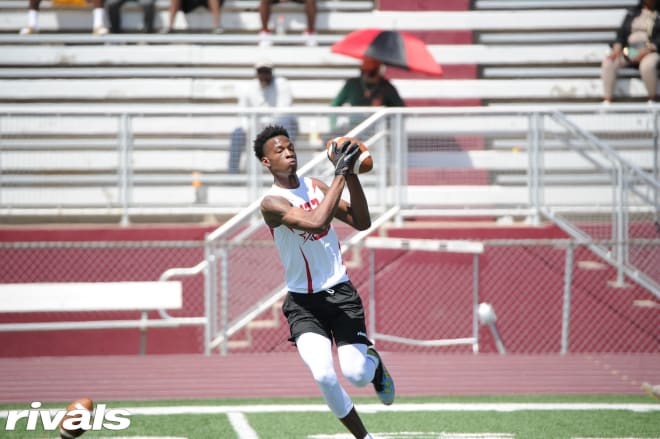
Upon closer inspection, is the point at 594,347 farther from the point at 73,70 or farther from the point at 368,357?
the point at 73,70

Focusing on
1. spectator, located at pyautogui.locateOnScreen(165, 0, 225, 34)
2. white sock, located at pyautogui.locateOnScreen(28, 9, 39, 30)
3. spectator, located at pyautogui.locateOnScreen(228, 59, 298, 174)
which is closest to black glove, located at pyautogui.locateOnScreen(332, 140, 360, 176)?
spectator, located at pyautogui.locateOnScreen(228, 59, 298, 174)

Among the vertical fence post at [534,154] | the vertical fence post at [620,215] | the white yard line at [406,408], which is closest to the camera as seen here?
the white yard line at [406,408]

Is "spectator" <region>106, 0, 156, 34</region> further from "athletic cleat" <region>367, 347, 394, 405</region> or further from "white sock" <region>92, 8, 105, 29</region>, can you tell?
"athletic cleat" <region>367, 347, 394, 405</region>

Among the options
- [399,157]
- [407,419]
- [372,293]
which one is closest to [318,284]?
[407,419]

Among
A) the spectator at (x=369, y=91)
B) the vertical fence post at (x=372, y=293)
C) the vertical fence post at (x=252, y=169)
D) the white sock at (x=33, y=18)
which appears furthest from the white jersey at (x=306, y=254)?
the white sock at (x=33, y=18)

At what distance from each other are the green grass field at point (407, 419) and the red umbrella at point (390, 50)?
479cm

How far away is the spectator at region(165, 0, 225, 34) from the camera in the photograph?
567 inches

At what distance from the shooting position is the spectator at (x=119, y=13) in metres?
14.5

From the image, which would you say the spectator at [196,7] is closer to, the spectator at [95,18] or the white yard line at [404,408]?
the spectator at [95,18]

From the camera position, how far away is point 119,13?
47.8 ft

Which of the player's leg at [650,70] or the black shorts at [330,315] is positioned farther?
the player's leg at [650,70]

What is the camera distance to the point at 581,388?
9688 mm

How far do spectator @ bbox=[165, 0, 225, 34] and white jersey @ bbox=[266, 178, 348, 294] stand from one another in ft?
26.5

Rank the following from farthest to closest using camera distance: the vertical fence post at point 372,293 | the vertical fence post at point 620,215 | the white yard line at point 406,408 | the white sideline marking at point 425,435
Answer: the vertical fence post at point 620,215
the vertical fence post at point 372,293
the white yard line at point 406,408
the white sideline marking at point 425,435
